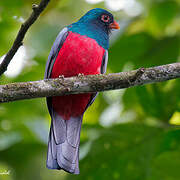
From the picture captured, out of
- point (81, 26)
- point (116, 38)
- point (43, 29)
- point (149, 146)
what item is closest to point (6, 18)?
point (43, 29)

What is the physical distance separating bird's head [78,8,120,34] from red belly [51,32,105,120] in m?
0.58

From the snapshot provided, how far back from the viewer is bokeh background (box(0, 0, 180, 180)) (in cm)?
472

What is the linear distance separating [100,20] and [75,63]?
3.89 feet

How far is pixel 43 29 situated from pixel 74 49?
144 cm

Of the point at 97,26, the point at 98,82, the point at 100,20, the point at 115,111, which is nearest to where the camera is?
the point at 98,82

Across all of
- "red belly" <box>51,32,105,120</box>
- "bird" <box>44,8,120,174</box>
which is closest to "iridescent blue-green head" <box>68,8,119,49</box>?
"bird" <box>44,8,120,174</box>

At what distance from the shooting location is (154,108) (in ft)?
15.6

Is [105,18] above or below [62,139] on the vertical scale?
above

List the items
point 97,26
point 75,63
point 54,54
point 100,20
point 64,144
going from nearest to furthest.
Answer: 1. point 75,63
2. point 64,144
3. point 54,54
4. point 97,26
5. point 100,20

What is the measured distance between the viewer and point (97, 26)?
4.98 m

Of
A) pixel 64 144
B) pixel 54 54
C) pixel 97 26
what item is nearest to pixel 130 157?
pixel 64 144

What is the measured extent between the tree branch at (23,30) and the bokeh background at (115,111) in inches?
26.0

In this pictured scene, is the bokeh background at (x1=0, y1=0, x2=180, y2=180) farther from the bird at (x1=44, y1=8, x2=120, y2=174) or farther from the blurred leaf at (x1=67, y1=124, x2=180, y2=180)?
the bird at (x1=44, y1=8, x2=120, y2=174)

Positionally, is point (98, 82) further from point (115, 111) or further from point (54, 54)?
→ point (115, 111)
